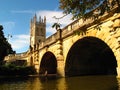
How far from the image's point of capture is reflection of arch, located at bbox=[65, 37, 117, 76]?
74.4 ft

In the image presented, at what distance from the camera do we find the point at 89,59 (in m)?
25.6

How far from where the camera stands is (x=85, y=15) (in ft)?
30.0

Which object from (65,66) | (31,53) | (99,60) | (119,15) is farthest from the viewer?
(31,53)

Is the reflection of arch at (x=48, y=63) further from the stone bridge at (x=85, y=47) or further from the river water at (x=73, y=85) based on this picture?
the river water at (x=73, y=85)

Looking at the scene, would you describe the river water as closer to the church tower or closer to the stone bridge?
the stone bridge

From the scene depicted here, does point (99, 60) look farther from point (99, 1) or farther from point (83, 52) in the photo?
point (99, 1)

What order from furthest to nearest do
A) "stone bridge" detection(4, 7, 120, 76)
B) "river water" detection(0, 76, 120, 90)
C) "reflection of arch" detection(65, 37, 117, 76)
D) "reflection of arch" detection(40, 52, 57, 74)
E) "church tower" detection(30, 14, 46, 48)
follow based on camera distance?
"church tower" detection(30, 14, 46, 48), "reflection of arch" detection(40, 52, 57, 74), "reflection of arch" detection(65, 37, 117, 76), "stone bridge" detection(4, 7, 120, 76), "river water" detection(0, 76, 120, 90)

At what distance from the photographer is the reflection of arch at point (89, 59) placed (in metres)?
22.7

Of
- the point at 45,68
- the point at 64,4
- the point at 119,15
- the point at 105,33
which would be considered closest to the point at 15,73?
the point at 45,68

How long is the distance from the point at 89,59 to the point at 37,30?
82292 millimetres

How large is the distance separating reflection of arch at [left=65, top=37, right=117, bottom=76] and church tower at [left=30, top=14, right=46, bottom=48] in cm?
7659

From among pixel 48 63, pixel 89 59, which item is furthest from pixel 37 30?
pixel 89 59

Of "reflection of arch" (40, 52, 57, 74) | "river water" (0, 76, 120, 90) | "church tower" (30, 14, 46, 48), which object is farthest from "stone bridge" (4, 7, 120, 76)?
"church tower" (30, 14, 46, 48)

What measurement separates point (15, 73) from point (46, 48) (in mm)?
6133
